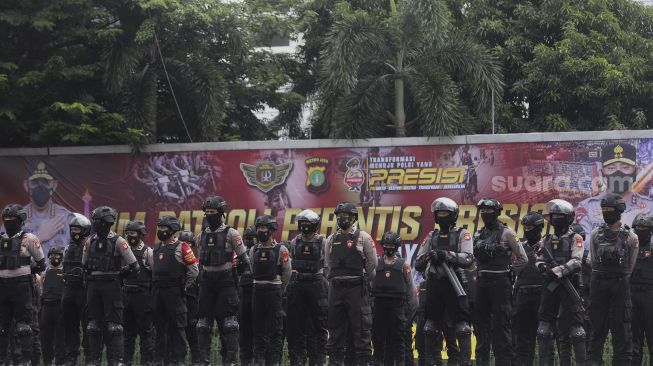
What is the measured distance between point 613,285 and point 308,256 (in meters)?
4.25

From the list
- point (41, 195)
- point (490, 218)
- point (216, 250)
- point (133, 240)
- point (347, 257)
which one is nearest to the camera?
point (490, 218)

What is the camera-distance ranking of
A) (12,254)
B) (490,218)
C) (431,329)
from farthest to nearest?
(12,254)
(490,218)
(431,329)

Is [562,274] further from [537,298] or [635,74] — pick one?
[635,74]

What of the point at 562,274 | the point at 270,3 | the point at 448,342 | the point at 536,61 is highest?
the point at 270,3

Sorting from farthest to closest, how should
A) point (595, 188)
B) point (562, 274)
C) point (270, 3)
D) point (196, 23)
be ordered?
point (270, 3) → point (196, 23) → point (595, 188) → point (562, 274)

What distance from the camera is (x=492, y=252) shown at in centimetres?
1438

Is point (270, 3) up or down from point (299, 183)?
up

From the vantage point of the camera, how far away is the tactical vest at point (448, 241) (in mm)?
14250

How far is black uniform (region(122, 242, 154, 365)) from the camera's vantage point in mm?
16188

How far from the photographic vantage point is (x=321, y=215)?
25.0 metres

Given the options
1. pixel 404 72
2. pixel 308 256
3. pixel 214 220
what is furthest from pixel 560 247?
pixel 404 72

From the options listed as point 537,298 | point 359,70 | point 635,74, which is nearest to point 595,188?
point 635,74

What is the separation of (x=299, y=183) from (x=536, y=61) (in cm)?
658

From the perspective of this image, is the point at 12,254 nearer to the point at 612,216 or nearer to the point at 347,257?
the point at 347,257
